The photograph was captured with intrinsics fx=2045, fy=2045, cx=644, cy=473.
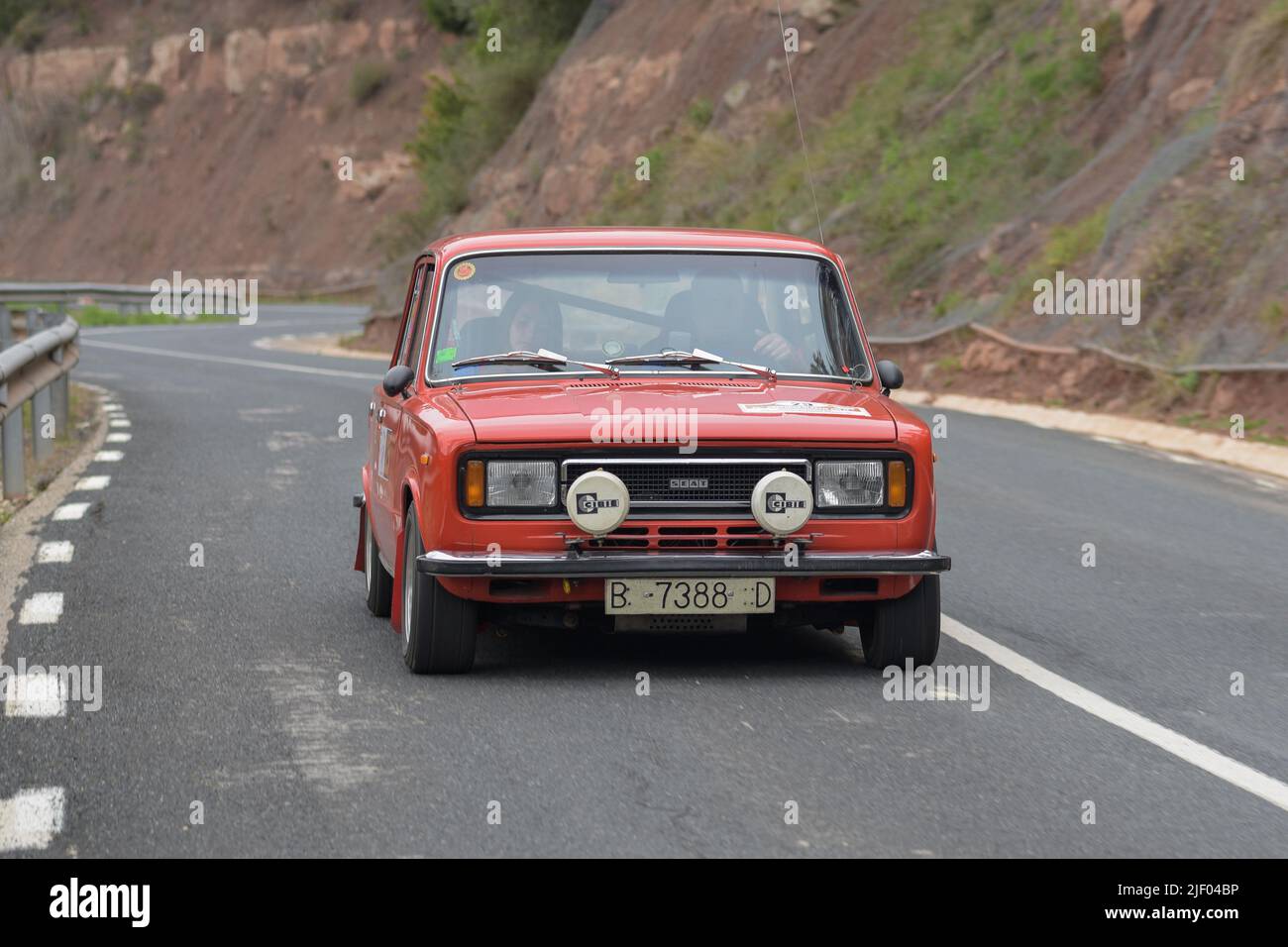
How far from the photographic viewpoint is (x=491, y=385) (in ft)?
25.9

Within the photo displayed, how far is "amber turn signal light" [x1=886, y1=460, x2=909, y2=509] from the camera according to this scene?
24.0 feet

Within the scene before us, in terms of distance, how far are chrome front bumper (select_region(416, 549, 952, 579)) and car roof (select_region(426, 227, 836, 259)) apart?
1.76 m

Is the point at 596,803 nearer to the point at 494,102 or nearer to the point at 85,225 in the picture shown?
the point at 494,102

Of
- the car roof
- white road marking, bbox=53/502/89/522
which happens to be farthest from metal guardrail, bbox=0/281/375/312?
the car roof

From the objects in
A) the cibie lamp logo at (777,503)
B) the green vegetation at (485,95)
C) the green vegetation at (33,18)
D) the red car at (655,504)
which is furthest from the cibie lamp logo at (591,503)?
the green vegetation at (33,18)

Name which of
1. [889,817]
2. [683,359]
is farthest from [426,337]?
[889,817]

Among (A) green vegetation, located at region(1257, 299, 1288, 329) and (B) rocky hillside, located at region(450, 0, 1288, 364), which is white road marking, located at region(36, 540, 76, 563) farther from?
(A) green vegetation, located at region(1257, 299, 1288, 329)

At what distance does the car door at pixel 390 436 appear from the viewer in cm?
818

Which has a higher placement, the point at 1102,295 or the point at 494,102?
the point at 494,102

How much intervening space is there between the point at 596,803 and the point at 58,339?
10.3 meters

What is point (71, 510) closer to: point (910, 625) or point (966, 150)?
point (910, 625)

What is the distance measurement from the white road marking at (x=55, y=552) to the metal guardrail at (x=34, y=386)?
1572 mm

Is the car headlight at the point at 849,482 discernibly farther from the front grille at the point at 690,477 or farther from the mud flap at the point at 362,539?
the mud flap at the point at 362,539

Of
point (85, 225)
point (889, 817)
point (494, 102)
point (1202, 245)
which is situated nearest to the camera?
point (889, 817)
